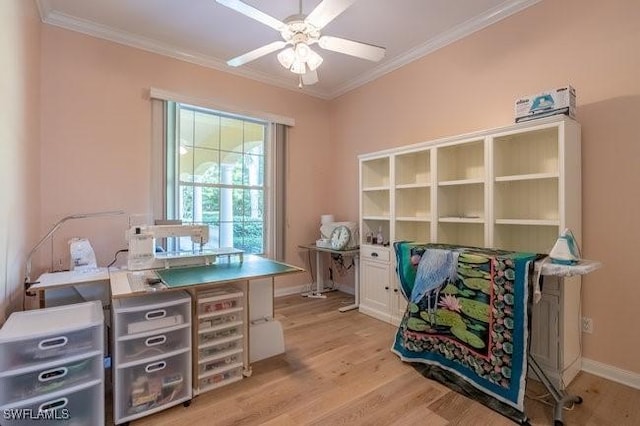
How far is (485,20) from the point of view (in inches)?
109

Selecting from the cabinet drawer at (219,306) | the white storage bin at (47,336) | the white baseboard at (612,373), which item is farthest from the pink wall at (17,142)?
the white baseboard at (612,373)

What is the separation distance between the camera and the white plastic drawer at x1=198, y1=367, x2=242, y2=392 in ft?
6.62

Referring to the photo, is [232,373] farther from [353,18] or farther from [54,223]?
[353,18]

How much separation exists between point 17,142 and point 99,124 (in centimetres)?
107

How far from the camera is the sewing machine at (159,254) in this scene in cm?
222

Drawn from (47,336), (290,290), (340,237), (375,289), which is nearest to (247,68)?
(340,237)

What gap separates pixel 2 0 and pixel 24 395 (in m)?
2.00

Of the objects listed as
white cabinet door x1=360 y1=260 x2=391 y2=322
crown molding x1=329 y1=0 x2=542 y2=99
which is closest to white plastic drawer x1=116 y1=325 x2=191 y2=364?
white cabinet door x1=360 y1=260 x2=391 y2=322

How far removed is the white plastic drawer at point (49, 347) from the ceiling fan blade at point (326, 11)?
6.95 feet

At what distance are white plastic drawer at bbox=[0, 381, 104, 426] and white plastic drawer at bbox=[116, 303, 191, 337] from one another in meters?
0.28

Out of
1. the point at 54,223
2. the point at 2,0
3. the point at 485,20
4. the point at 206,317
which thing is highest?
the point at 485,20

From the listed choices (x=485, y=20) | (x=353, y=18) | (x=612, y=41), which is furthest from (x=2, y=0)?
(x=612, y=41)

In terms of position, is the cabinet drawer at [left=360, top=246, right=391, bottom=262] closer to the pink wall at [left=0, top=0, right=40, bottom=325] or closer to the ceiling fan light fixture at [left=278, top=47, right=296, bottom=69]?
the ceiling fan light fixture at [left=278, top=47, right=296, bottom=69]

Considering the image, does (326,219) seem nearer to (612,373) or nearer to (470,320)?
(470,320)
